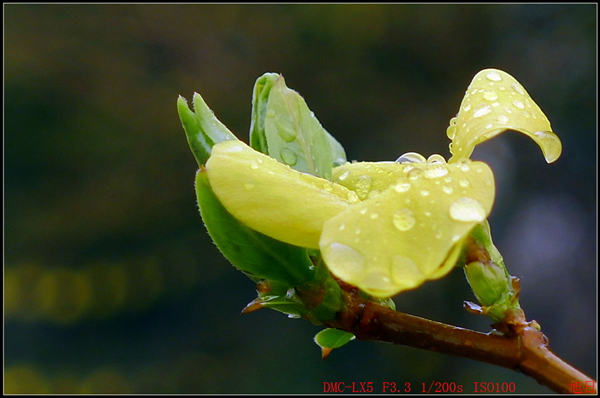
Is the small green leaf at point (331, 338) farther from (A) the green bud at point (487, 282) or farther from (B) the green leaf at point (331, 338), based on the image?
(A) the green bud at point (487, 282)

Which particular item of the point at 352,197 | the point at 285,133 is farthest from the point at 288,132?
the point at 352,197

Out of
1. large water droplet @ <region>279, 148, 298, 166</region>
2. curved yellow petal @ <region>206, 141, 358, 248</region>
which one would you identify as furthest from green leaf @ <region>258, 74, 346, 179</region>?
curved yellow petal @ <region>206, 141, 358, 248</region>

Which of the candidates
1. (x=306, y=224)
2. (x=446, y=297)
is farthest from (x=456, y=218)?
(x=446, y=297)

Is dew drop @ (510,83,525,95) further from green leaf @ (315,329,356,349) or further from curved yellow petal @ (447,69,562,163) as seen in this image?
green leaf @ (315,329,356,349)

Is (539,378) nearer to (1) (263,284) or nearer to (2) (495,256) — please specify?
(2) (495,256)

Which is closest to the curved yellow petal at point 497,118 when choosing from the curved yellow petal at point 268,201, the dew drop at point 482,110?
the dew drop at point 482,110

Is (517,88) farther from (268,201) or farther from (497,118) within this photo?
(268,201)
